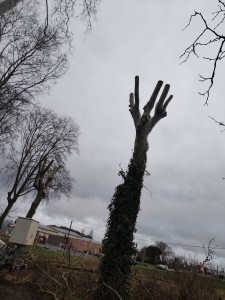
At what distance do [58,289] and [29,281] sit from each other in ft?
3.77

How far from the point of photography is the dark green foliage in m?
6.18

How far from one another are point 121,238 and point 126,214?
→ 0.69 metres

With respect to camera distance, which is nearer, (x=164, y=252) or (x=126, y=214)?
(x=126, y=214)

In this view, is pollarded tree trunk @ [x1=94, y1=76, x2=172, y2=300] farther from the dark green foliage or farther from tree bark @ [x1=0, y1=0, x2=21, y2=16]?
tree bark @ [x1=0, y1=0, x2=21, y2=16]

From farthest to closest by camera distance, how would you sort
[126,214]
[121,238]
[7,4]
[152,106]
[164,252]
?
[164,252] → [152,106] → [126,214] → [121,238] → [7,4]

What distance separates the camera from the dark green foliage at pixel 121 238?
618cm

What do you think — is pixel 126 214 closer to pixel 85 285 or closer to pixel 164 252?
pixel 85 285

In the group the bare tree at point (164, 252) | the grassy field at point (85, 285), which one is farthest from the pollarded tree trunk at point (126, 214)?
the bare tree at point (164, 252)

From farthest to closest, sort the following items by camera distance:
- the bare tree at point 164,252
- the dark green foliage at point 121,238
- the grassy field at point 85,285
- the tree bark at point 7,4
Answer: the dark green foliage at point 121,238 < the bare tree at point 164,252 < the tree bark at point 7,4 < the grassy field at point 85,285

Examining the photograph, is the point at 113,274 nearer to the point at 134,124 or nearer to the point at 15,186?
the point at 134,124

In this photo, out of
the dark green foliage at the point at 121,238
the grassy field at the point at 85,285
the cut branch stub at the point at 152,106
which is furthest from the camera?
the cut branch stub at the point at 152,106

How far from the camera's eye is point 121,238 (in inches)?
263

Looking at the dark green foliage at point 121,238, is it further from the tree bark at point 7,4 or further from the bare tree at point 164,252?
the tree bark at point 7,4

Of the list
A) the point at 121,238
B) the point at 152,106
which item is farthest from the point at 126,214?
the point at 152,106
